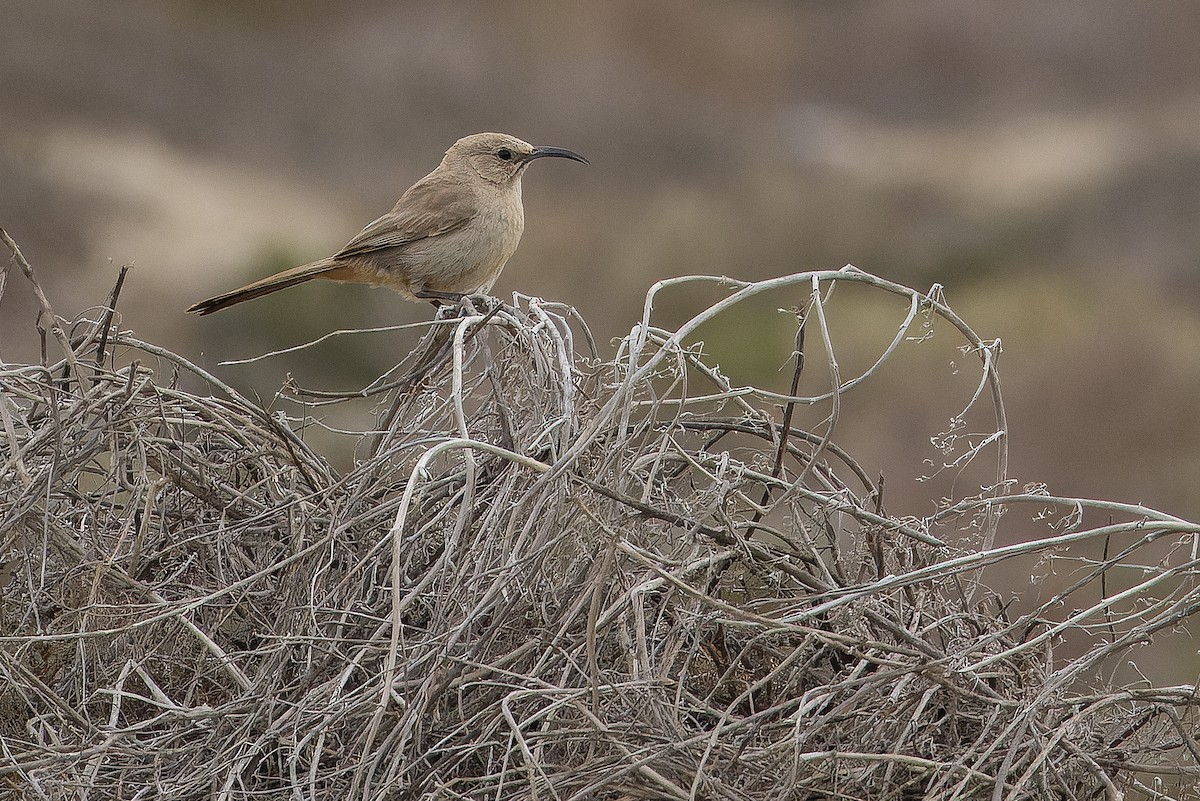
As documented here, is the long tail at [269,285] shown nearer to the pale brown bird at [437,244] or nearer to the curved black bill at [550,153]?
the pale brown bird at [437,244]

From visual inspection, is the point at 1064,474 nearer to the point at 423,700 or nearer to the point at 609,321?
the point at 609,321

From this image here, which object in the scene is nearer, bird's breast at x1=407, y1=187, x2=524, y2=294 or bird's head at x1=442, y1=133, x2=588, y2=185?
bird's breast at x1=407, y1=187, x2=524, y2=294

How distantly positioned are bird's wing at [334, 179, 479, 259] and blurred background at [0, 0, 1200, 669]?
2099 millimetres

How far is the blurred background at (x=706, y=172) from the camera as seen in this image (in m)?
13.6

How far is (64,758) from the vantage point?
2074mm

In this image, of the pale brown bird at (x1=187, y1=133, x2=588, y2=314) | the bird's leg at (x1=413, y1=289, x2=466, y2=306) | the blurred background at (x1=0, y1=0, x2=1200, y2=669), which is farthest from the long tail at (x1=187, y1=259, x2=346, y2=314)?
the blurred background at (x1=0, y1=0, x2=1200, y2=669)

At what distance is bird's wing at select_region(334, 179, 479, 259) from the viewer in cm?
450

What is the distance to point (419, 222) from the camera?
178 inches

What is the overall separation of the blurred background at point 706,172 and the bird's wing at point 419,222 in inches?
82.6

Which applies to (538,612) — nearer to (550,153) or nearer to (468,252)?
(468,252)

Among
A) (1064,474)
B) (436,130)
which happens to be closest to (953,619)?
(1064,474)

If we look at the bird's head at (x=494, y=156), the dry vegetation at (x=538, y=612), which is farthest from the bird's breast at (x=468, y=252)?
the dry vegetation at (x=538, y=612)

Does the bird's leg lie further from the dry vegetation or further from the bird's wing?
the dry vegetation

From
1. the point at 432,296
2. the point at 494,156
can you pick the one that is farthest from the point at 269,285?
the point at 494,156
